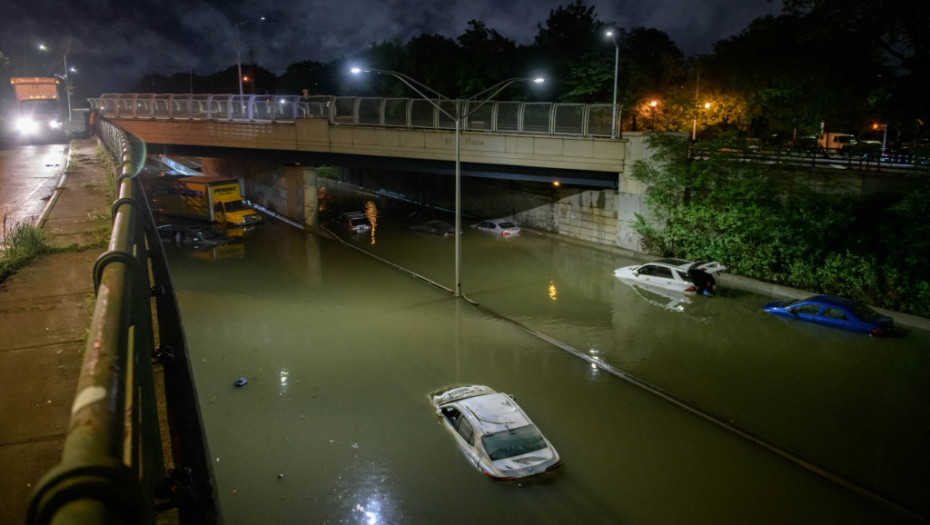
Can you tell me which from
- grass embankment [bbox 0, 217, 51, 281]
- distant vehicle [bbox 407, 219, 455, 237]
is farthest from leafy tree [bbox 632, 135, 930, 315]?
grass embankment [bbox 0, 217, 51, 281]

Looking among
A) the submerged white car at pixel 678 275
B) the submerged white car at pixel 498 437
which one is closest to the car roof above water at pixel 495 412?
the submerged white car at pixel 498 437

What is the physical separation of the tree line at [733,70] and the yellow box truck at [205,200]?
16.5 meters

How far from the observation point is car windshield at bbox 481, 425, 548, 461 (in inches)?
462

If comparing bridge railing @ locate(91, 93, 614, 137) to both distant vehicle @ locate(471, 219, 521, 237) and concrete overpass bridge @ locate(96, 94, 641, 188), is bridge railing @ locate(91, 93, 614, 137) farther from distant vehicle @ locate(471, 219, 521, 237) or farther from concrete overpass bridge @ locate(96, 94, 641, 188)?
distant vehicle @ locate(471, 219, 521, 237)

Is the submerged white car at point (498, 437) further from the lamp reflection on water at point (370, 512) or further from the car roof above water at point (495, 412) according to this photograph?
the lamp reflection on water at point (370, 512)

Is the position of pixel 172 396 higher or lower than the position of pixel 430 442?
higher

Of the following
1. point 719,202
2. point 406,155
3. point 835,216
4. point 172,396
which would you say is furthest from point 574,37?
point 172,396

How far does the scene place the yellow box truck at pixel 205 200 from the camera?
39.0m

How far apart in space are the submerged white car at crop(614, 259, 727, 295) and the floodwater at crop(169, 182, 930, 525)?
29.5 inches

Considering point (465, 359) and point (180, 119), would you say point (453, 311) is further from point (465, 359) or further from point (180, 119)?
point (180, 119)

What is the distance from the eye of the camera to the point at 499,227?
3697cm

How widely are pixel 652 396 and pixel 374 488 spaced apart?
294 inches

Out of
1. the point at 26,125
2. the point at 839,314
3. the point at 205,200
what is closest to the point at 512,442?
the point at 839,314

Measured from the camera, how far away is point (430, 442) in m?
13.0
